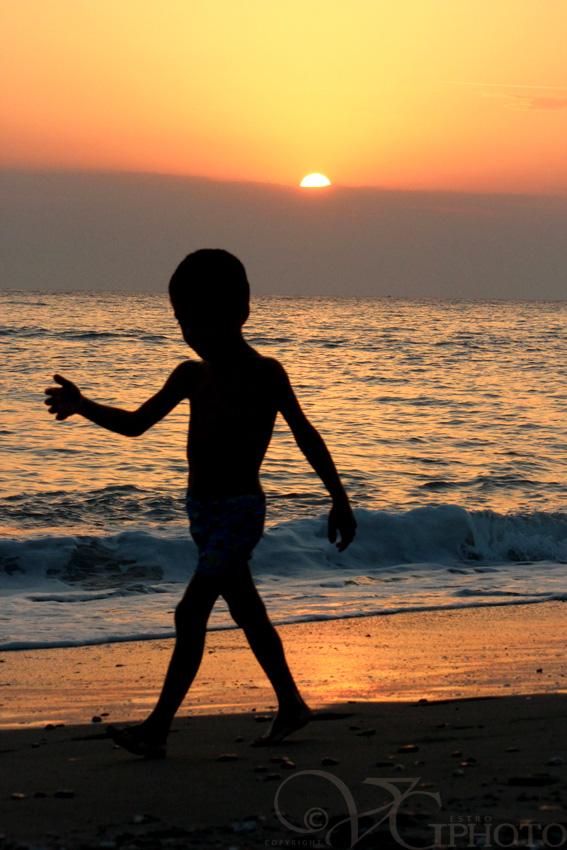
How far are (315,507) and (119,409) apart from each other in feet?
31.3

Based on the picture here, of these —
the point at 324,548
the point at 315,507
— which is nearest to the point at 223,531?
the point at 324,548

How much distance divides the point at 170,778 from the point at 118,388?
22.2 m

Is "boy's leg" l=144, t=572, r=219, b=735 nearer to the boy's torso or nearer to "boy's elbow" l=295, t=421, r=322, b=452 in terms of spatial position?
the boy's torso

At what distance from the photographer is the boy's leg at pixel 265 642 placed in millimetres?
3918

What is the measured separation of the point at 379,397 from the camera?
24.8 m

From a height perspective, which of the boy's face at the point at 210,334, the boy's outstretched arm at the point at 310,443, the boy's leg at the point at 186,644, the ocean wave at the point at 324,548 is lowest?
the ocean wave at the point at 324,548

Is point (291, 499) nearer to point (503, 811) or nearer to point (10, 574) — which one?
point (10, 574)

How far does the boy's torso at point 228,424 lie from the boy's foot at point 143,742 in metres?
0.84

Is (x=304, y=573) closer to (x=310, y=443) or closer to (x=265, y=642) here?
(x=265, y=642)

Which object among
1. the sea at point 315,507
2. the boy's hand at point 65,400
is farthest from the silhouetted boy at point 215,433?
the sea at point 315,507

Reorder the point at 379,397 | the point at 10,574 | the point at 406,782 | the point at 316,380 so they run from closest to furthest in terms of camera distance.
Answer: the point at 406,782
the point at 10,574
the point at 379,397
the point at 316,380

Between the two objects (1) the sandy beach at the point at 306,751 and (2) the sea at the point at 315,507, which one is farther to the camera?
(2) the sea at the point at 315,507

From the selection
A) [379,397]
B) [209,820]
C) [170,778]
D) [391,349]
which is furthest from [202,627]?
[391,349]

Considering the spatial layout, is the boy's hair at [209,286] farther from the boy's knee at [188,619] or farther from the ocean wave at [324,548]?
the ocean wave at [324,548]
